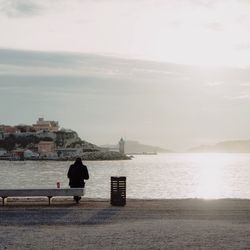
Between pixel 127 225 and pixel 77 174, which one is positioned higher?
pixel 77 174

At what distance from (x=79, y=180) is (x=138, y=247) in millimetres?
11717

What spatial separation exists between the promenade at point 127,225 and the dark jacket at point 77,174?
806mm

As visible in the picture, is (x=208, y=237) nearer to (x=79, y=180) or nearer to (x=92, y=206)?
(x=92, y=206)

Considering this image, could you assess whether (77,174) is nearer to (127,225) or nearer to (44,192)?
(44,192)

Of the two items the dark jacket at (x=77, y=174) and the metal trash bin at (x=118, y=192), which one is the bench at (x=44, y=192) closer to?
the metal trash bin at (x=118, y=192)

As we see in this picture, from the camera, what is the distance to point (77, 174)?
27.6 m

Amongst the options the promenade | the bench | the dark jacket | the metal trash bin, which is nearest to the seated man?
the dark jacket

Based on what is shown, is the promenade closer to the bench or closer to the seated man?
the bench

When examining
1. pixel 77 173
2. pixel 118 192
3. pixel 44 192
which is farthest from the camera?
pixel 77 173

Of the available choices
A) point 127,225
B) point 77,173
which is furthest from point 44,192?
point 127,225

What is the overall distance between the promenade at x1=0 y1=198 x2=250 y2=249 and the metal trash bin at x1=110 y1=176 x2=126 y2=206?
313 millimetres

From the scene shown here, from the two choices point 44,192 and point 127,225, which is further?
point 44,192

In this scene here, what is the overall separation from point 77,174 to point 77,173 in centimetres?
8

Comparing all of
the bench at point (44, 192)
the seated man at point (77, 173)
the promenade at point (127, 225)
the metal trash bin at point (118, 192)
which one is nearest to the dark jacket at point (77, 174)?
the seated man at point (77, 173)
